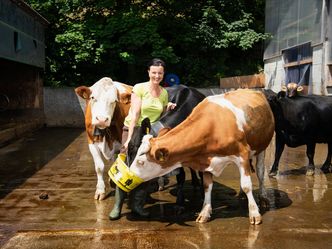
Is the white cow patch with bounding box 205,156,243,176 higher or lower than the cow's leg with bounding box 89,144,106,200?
higher

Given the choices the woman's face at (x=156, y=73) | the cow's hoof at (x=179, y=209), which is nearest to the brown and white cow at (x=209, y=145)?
the cow's hoof at (x=179, y=209)

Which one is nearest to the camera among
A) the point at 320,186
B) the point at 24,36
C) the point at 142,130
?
the point at 142,130

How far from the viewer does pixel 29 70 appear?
15539 mm

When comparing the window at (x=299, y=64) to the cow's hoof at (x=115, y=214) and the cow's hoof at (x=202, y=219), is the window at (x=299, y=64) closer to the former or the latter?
the cow's hoof at (x=202, y=219)

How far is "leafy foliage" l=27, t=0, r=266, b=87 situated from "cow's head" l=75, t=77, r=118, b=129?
10896mm

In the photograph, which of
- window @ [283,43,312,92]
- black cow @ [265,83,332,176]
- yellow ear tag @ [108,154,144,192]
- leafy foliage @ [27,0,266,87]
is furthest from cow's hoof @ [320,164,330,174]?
leafy foliage @ [27,0,266,87]

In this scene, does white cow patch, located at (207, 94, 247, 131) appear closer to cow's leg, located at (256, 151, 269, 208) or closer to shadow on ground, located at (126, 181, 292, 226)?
cow's leg, located at (256, 151, 269, 208)

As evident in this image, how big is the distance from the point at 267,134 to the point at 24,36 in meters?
9.89

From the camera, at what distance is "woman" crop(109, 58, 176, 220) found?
491cm

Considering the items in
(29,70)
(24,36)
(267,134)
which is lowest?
(267,134)

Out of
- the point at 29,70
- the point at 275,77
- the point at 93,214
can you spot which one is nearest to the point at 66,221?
the point at 93,214

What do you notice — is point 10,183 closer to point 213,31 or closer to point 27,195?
point 27,195

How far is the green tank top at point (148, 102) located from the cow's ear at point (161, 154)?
2.64 ft

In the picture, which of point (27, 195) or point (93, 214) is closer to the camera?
point (93, 214)
